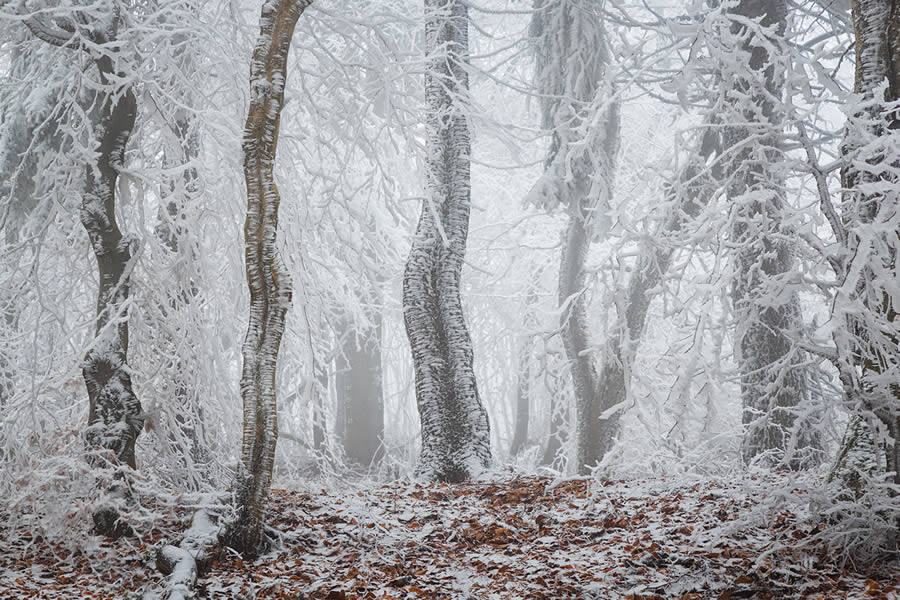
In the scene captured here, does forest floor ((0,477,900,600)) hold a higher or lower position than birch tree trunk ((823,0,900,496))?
lower

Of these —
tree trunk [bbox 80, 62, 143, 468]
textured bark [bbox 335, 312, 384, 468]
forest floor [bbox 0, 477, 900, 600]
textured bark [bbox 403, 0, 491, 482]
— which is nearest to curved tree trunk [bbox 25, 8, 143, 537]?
tree trunk [bbox 80, 62, 143, 468]

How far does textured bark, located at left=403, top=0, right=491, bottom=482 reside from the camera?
776cm

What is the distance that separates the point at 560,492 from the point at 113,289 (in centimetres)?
421

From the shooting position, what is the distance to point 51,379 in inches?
257

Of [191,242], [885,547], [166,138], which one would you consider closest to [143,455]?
[191,242]

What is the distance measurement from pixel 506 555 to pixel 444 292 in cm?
337

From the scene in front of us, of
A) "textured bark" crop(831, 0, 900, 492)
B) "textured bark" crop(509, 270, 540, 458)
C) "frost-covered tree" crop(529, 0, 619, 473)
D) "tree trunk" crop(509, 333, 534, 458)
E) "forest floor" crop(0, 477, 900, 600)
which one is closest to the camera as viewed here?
"textured bark" crop(831, 0, 900, 492)

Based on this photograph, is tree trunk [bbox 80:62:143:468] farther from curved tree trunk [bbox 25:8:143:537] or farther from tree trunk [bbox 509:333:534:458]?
tree trunk [bbox 509:333:534:458]

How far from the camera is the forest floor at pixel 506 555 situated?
14.2ft

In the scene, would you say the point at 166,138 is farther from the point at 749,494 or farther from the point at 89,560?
the point at 749,494

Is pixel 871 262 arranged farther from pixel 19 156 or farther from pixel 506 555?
pixel 19 156

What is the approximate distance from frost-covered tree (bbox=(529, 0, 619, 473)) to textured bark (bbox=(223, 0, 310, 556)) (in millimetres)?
4696

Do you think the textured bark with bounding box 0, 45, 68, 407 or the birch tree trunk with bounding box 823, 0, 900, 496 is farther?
the textured bark with bounding box 0, 45, 68, 407

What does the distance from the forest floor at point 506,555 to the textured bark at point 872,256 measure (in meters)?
0.67
